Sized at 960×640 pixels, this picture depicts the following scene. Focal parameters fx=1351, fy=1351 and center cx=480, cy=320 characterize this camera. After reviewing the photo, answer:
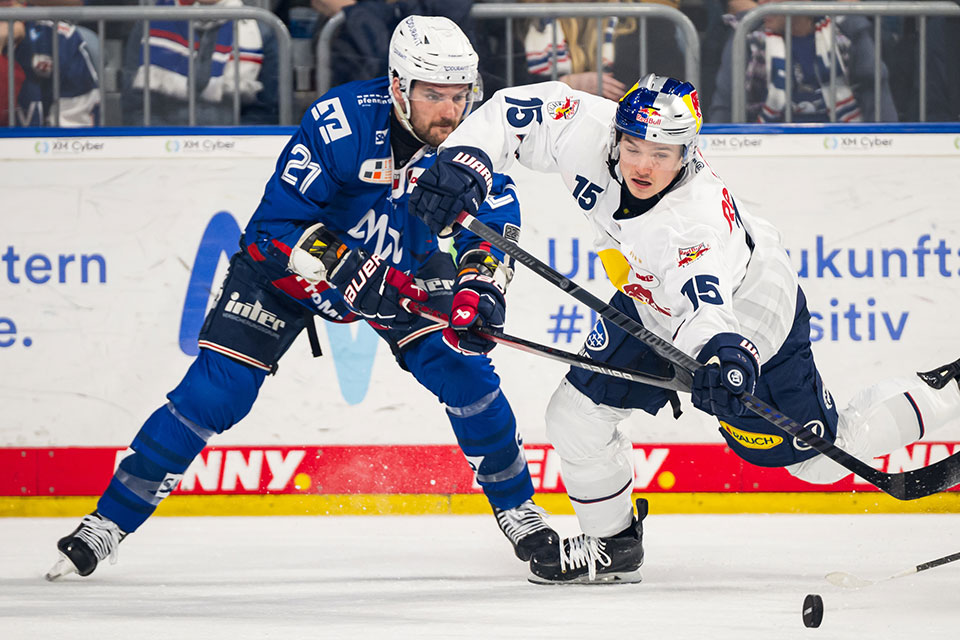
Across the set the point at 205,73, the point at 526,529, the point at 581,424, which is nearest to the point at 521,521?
the point at 526,529

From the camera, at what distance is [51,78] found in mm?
4695

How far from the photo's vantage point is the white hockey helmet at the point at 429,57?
3439mm

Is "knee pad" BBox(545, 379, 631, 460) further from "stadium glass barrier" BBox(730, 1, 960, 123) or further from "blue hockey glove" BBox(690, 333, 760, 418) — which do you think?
"stadium glass barrier" BBox(730, 1, 960, 123)

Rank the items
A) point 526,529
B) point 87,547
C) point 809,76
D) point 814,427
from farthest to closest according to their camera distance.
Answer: point 809,76 → point 526,529 → point 87,547 → point 814,427

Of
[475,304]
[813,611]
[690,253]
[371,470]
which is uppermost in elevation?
[690,253]

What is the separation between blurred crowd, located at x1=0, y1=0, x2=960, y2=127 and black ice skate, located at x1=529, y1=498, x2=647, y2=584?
1.86 meters

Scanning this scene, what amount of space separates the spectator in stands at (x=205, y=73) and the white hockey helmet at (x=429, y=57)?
130 cm

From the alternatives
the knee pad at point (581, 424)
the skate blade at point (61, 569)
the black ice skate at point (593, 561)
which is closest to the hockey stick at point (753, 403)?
the knee pad at point (581, 424)

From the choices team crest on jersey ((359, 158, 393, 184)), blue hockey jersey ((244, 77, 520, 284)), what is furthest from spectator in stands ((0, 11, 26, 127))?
team crest on jersey ((359, 158, 393, 184))

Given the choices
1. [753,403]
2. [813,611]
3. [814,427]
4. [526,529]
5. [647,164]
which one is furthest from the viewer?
[526,529]

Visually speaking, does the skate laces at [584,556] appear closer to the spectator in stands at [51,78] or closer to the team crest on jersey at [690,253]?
the team crest on jersey at [690,253]

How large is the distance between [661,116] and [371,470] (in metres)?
2.06

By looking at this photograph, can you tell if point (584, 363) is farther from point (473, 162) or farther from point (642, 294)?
point (473, 162)

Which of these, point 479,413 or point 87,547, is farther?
point 479,413
